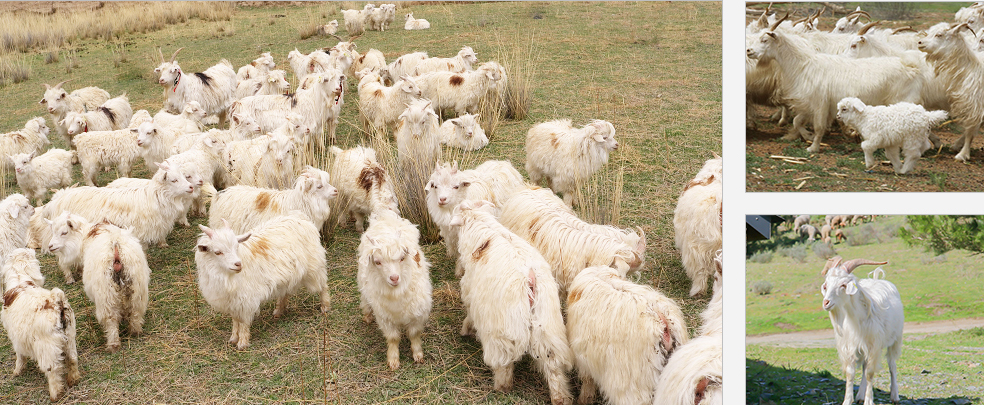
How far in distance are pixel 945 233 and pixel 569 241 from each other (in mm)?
3189

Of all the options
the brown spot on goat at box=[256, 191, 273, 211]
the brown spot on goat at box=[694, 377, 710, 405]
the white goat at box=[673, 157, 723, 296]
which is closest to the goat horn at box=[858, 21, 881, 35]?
the white goat at box=[673, 157, 723, 296]

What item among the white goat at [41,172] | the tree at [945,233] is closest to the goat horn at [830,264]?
the tree at [945,233]

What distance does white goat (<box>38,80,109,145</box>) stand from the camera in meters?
11.2

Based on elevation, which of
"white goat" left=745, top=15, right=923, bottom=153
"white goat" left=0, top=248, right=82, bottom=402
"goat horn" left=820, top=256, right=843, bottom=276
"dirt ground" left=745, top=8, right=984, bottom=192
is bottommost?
"white goat" left=0, top=248, right=82, bottom=402

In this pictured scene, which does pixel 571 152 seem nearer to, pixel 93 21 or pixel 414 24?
pixel 93 21

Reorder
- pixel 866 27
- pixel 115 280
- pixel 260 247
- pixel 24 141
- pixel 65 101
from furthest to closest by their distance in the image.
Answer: pixel 65 101 < pixel 24 141 < pixel 260 247 < pixel 115 280 < pixel 866 27

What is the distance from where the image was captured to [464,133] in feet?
31.6

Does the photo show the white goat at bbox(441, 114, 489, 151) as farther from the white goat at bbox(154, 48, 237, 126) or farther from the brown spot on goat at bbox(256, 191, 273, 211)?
the white goat at bbox(154, 48, 237, 126)

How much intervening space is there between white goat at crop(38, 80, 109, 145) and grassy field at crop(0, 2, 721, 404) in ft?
1.97

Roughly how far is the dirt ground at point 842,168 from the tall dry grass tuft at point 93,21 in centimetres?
794

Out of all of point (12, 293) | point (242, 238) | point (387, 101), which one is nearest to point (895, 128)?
point (242, 238)

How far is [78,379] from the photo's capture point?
532 cm

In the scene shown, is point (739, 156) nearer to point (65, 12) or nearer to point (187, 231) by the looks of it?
point (187, 231)

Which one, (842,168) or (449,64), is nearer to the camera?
(842,168)
